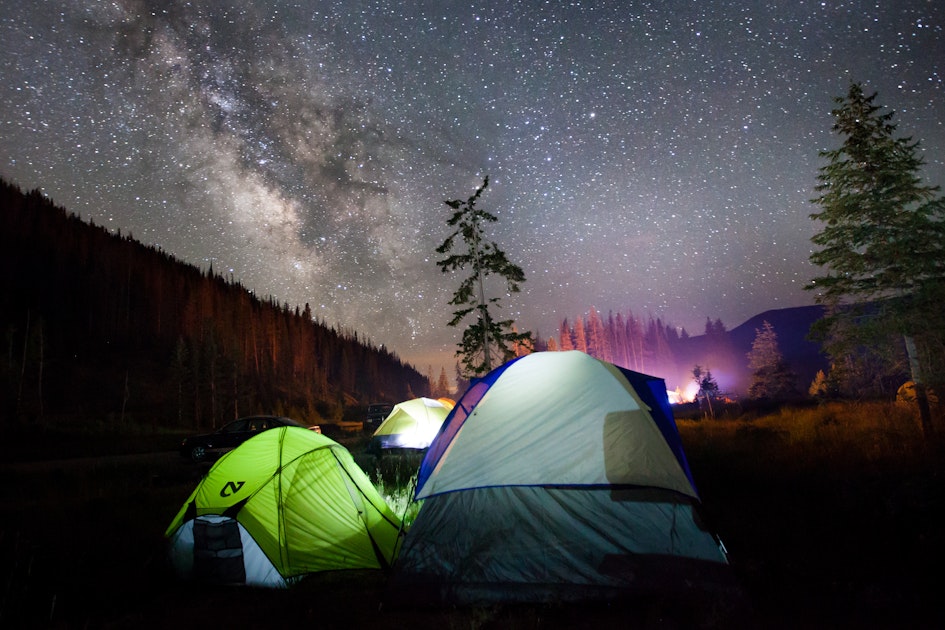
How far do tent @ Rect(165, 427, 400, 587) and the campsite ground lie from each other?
22 cm

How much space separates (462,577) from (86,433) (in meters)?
37.0

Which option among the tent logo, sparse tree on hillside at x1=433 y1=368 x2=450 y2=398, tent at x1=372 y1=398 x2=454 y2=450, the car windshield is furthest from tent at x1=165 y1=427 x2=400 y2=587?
sparse tree on hillside at x1=433 y1=368 x2=450 y2=398

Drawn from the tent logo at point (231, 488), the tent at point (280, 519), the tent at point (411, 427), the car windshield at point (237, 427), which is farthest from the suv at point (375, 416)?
the tent logo at point (231, 488)

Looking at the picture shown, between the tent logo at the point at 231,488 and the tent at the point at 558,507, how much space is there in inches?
85.6

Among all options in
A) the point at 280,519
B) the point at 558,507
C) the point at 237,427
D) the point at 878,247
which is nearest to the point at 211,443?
the point at 237,427

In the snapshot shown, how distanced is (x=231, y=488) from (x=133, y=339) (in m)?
86.2

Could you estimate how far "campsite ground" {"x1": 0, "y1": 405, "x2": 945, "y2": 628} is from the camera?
3914mm

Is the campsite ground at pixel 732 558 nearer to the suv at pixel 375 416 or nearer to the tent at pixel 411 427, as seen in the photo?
the tent at pixel 411 427

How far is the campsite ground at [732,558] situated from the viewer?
391cm

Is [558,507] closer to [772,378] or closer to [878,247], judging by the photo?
[878,247]

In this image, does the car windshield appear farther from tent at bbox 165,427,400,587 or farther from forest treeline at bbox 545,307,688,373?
forest treeline at bbox 545,307,688,373

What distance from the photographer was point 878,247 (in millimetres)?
13523

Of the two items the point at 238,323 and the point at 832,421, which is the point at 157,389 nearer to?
the point at 238,323

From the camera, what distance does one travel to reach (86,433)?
99.4 ft
